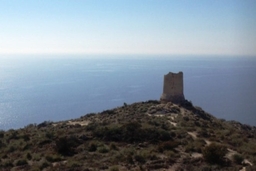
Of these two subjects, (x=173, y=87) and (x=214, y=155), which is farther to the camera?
(x=173, y=87)

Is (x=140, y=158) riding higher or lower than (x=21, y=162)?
higher

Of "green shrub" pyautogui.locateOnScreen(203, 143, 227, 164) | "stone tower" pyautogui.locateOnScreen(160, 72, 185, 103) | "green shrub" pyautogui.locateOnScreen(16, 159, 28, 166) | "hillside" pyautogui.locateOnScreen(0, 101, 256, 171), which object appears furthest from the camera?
"stone tower" pyautogui.locateOnScreen(160, 72, 185, 103)

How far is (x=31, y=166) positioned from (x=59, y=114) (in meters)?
82.7

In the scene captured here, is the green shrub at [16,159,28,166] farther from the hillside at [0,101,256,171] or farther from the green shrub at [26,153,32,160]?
the green shrub at [26,153,32,160]

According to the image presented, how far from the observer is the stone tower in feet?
94.5

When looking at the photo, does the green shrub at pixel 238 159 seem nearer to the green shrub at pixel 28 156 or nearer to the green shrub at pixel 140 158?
the green shrub at pixel 140 158

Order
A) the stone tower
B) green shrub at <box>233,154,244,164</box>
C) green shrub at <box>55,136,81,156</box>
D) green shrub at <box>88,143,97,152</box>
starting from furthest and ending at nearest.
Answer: the stone tower < green shrub at <box>88,143,97,152</box> < green shrub at <box>55,136,81,156</box> < green shrub at <box>233,154,244,164</box>

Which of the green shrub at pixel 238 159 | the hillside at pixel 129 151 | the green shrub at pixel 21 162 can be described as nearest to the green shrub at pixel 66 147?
the hillside at pixel 129 151

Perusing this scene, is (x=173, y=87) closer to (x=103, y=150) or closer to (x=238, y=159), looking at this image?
(x=103, y=150)

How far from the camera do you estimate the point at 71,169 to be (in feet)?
35.0

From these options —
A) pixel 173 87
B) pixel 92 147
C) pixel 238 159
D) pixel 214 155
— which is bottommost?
pixel 92 147

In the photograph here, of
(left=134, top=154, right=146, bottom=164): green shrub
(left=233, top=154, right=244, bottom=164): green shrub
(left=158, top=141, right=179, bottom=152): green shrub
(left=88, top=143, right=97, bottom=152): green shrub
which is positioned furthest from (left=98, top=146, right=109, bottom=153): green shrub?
(left=233, top=154, right=244, bottom=164): green shrub

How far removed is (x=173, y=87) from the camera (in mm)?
29156

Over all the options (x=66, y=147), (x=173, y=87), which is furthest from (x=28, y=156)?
(x=173, y=87)
